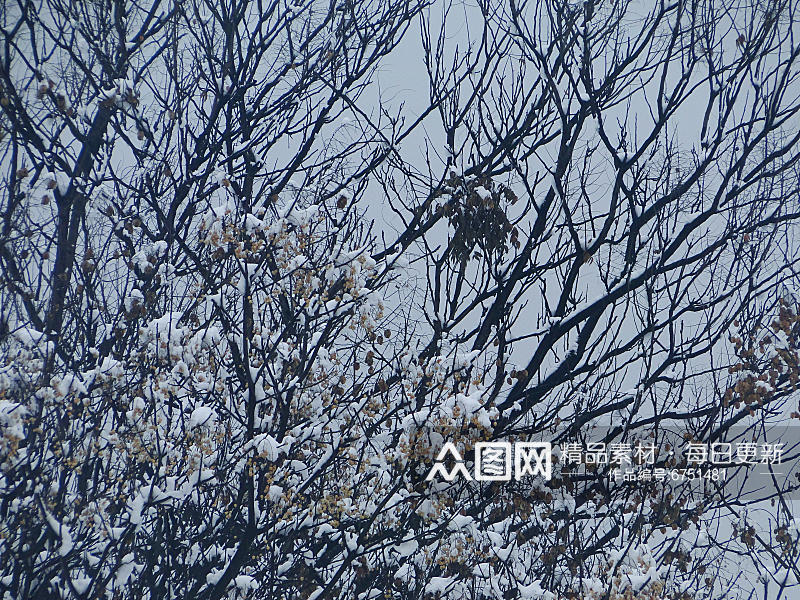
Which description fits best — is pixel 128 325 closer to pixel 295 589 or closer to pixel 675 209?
pixel 295 589

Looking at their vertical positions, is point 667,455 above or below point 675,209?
below

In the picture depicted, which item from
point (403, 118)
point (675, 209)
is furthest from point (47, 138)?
point (675, 209)

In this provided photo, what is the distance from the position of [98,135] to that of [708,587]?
6606mm

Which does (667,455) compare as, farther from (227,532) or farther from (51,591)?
(51,591)

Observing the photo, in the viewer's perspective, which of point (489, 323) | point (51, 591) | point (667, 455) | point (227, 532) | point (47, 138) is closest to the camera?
point (51, 591)

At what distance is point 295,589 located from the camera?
16.4ft

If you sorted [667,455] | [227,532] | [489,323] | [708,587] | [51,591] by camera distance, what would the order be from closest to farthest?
1. [51,591]
2. [227,532]
3. [708,587]
4. [667,455]
5. [489,323]

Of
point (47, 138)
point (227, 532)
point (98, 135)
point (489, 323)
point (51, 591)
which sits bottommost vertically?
point (51, 591)

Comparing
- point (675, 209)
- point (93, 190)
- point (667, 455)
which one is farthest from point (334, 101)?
point (667, 455)

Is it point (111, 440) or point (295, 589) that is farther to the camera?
point (295, 589)

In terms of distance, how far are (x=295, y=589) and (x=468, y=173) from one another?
14.7ft
